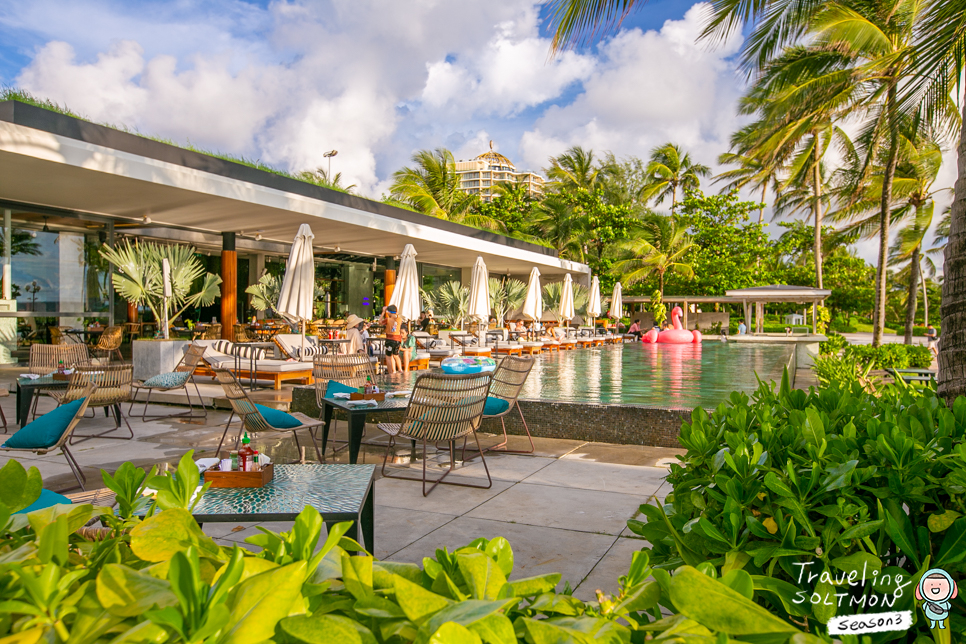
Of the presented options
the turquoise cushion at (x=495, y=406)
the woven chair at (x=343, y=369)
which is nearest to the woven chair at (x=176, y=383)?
the woven chair at (x=343, y=369)

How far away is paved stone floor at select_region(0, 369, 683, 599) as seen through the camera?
320 centimetres

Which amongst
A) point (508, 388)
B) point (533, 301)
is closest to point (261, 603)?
point (508, 388)

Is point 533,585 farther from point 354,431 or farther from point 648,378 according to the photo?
point 648,378

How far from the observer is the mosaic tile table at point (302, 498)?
2326 millimetres

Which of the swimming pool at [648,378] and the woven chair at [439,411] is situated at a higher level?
the woven chair at [439,411]

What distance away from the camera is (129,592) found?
603 millimetres

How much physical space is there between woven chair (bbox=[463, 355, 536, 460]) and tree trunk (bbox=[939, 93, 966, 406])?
3315 mm

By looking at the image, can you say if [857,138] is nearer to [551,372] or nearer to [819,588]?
[551,372]

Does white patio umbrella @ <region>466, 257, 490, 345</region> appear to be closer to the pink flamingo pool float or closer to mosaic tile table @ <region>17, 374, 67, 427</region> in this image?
mosaic tile table @ <region>17, 374, 67, 427</region>

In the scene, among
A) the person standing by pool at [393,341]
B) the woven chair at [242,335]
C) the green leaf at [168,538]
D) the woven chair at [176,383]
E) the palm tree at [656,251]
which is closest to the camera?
the green leaf at [168,538]

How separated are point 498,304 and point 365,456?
581 inches

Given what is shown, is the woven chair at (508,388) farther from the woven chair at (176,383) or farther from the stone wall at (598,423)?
the woven chair at (176,383)

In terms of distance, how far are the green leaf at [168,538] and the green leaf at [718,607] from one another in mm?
553

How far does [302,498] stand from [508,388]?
3661 millimetres
